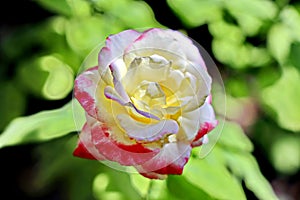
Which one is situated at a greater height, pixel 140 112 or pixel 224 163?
pixel 140 112

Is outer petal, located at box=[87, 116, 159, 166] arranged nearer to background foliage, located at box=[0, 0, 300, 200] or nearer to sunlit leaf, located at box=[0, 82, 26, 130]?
background foliage, located at box=[0, 0, 300, 200]

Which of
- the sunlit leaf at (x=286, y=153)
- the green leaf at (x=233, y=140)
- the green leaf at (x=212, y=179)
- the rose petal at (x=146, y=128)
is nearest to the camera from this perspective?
the rose petal at (x=146, y=128)

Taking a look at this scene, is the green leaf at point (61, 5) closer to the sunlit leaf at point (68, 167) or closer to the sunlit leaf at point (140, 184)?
the sunlit leaf at point (68, 167)

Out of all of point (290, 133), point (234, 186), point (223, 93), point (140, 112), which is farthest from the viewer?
point (290, 133)

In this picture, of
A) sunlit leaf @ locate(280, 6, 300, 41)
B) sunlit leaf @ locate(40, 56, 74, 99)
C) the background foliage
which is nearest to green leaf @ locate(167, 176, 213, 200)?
the background foliage

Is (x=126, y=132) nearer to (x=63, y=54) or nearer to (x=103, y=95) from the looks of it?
(x=103, y=95)

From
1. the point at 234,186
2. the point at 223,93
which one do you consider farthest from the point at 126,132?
the point at 223,93

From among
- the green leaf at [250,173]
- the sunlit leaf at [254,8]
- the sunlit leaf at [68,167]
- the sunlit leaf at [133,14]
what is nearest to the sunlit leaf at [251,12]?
the sunlit leaf at [254,8]

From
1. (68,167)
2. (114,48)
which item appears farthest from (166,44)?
(68,167)
